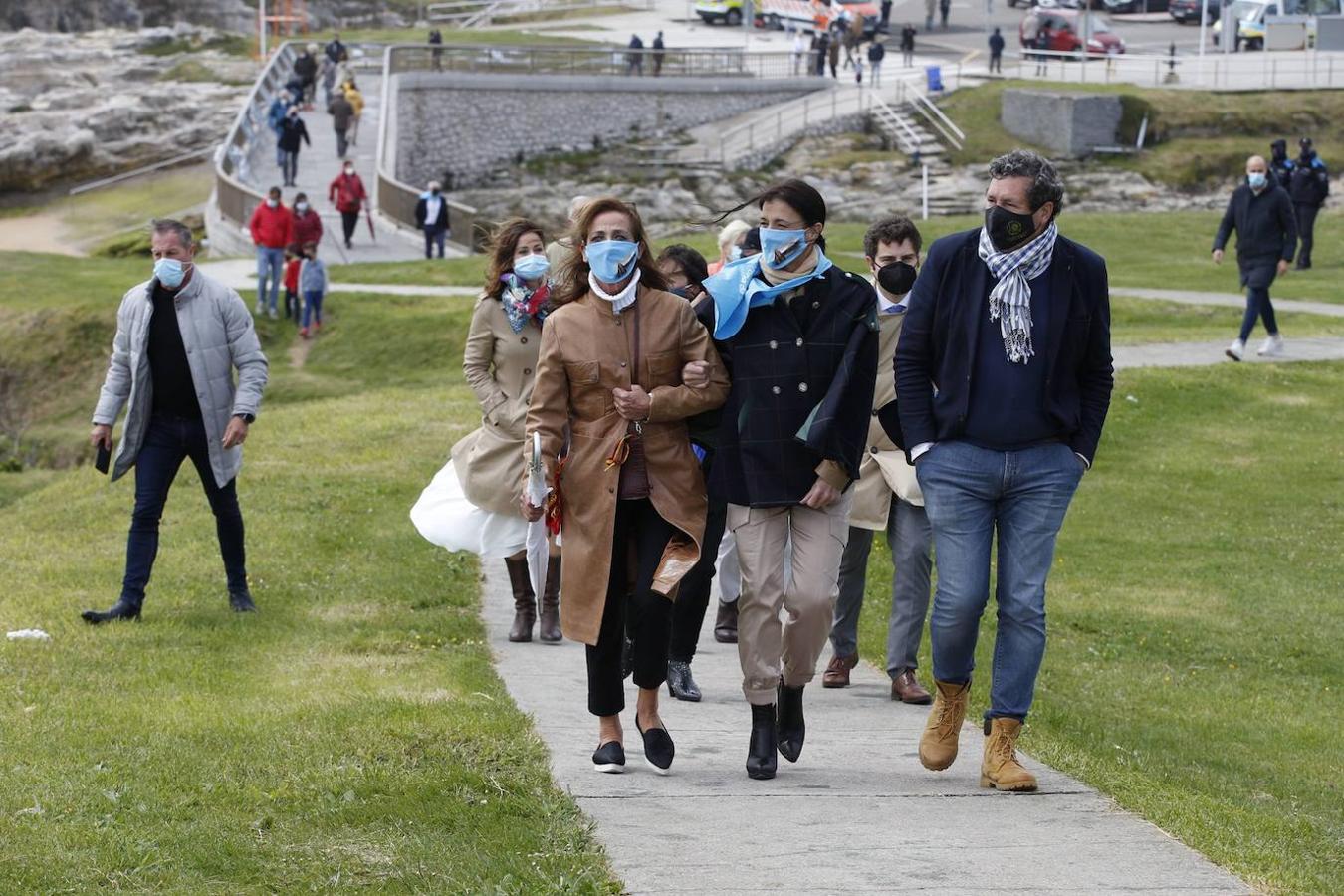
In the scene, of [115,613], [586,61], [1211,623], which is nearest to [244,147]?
[586,61]

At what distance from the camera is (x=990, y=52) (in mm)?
54969

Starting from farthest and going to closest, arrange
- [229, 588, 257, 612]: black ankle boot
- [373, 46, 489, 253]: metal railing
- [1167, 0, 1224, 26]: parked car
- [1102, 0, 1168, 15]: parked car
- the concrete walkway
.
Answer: [1102, 0, 1168, 15]: parked car < [1167, 0, 1224, 26]: parked car < [373, 46, 489, 253]: metal railing < [229, 588, 257, 612]: black ankle boot < the concrete walkway

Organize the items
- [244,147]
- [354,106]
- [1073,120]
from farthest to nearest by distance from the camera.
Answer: [354,106]
[1073,120]
[244,147]

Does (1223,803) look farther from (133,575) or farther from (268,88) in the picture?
(268,88)

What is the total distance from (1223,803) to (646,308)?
2.70 metres

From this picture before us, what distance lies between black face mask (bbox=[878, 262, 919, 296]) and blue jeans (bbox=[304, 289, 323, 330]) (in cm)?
1827

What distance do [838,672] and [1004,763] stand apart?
2.31 meters

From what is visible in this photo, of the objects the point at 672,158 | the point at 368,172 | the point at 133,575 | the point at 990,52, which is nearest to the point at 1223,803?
the point at 133,575

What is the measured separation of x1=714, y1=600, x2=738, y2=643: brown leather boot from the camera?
9.77 metres

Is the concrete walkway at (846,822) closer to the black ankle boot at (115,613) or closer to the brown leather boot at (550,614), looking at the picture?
the brown leather boot at (550,614)

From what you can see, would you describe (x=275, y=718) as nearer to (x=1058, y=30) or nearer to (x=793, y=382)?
(x=793, y=382)

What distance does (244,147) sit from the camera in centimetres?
4188

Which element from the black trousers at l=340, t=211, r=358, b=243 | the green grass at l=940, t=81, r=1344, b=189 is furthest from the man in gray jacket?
the green grass at l=940, t=81, r=1344, b=189

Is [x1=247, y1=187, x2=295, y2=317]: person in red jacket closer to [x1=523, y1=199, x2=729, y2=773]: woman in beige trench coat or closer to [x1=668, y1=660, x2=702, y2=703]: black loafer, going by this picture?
[x1=668, y1=660, x2=702, y2=703]: black loafer
